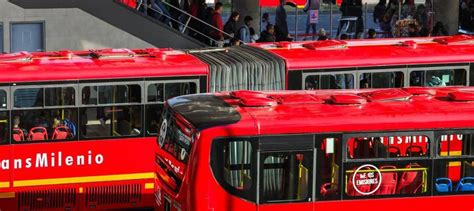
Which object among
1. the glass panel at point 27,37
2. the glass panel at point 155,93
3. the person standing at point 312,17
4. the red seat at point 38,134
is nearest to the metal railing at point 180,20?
the glass panel at point 27,37

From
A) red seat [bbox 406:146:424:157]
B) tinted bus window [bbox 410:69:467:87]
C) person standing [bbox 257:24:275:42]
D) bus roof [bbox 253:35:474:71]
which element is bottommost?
red seat [bbox 406:146:424:157]

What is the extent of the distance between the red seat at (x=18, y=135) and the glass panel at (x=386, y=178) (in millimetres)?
5697

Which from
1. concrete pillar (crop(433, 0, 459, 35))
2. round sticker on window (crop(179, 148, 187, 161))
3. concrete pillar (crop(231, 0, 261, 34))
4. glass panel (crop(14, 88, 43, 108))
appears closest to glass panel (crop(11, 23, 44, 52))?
concrete pillar (crop(231, 0, 261, 34))

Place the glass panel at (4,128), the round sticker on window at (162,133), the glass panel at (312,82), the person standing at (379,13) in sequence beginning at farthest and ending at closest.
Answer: the person standing at (379,13)
the glass panel at (312,82)
the glass panel at (4,128)
the round sticker on window at (162,133)

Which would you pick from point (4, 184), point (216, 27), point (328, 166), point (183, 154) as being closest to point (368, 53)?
point (328, 166)

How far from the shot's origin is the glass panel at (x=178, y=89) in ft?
63.2

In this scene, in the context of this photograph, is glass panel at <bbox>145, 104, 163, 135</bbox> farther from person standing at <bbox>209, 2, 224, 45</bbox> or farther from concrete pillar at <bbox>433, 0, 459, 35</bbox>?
concrete pillar at <bbox>433, 0, 459, 35</bbox>

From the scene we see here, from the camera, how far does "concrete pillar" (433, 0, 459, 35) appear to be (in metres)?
33.7

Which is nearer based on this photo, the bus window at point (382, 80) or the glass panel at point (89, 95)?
the glass panel at point (89, 95)

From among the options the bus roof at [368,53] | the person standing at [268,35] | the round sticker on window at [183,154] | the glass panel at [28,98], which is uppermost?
the bus roof at [368,53]

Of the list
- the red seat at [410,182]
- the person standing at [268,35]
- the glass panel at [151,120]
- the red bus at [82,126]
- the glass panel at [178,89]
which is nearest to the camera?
the red seat at [410,182]

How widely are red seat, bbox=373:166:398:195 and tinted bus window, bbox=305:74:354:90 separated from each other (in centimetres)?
540

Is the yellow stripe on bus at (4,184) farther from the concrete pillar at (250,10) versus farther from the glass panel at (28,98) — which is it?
the concrete pillar at (250,10)

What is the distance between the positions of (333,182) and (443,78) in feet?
21.3
